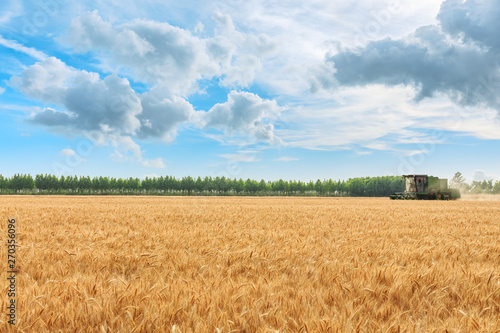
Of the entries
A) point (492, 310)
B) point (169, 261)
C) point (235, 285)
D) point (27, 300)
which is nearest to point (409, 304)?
A: point (492, 310)

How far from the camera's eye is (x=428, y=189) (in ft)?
157

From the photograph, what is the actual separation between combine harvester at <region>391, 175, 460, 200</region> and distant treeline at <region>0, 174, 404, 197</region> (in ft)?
295

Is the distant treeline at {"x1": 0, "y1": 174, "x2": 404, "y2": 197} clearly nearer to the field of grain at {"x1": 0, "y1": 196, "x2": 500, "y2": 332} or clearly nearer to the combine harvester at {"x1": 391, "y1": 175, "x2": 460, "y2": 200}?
the combine harvester at {"x1": 391, "y1": 175, "x2": 460, "y2": 200}

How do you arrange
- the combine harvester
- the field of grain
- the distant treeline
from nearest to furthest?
the field of grain → the combine harvester → the distant treeline

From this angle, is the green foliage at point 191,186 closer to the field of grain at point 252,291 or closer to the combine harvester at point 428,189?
the combine harvester at point 428,189

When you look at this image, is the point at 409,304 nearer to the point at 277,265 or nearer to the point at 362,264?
the point at 362,264

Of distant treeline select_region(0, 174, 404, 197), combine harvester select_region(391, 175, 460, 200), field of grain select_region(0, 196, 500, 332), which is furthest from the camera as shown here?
distant treeline select_region(0, 174, 404, 197)

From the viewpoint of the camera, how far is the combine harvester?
1844 inches

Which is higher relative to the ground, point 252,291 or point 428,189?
point 428,189

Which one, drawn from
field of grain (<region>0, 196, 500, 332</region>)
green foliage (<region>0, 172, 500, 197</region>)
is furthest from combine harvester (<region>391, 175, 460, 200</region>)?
green foliage (<region>0, 172, 500, 197</region>)

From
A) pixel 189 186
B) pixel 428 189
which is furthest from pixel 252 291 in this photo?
pixel 189 186

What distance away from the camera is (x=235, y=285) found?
3643mm

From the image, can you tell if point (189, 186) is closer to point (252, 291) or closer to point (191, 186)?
point (191, 186)

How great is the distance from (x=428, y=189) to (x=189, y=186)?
11724 centimetres
